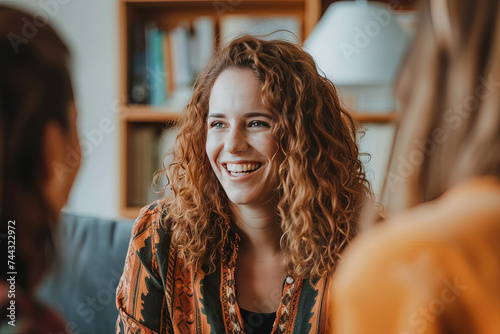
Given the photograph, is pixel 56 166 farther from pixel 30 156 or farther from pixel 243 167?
pixel 243 167

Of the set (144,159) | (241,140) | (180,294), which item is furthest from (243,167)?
(144,159)

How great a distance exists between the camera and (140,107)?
1.01m

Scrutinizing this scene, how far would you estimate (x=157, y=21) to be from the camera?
3.66 ft

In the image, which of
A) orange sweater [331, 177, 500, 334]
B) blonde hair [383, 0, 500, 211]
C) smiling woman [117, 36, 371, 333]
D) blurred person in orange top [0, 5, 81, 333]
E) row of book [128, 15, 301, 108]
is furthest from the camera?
row of book [128, 15, 301, 108]

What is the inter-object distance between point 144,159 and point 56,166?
342 millimetres

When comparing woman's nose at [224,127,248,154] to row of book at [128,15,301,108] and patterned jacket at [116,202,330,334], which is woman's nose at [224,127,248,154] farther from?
row of book at [128,15,301,108]

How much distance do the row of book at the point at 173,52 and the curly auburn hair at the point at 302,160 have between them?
0.70ft

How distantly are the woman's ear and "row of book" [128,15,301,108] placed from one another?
0.35 metres

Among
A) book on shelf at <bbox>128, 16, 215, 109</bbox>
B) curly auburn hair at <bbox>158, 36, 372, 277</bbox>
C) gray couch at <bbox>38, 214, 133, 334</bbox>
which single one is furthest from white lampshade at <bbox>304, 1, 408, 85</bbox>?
gray couch at <bbox>38, 214, 133, 334</bbox>

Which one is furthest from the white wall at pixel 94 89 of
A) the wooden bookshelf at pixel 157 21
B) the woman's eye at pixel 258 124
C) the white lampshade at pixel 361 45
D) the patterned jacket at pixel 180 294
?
the white lampshade at pixel 361 45

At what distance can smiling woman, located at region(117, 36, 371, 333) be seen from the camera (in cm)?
73

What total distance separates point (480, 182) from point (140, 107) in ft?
2.47

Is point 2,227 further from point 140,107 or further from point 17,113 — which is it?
point 140,107

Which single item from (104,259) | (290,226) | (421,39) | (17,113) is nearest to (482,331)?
(421,39)
